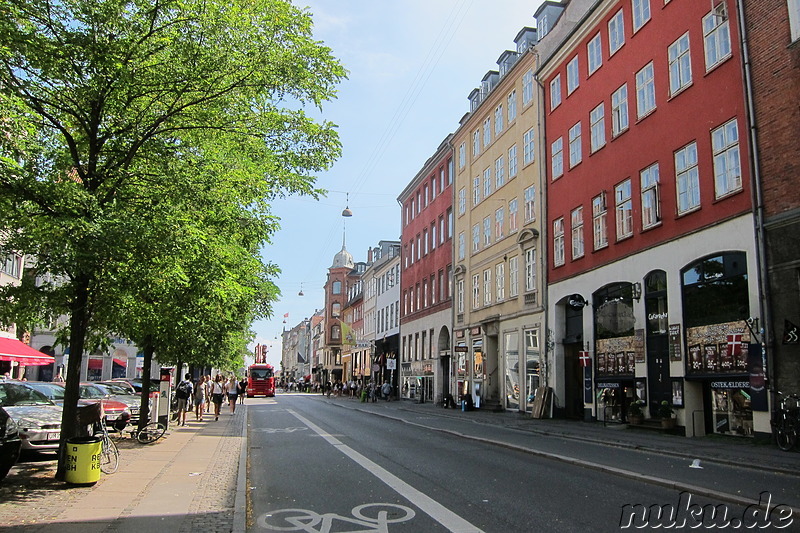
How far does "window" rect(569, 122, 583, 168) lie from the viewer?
27.5 m

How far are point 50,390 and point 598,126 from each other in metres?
20.7

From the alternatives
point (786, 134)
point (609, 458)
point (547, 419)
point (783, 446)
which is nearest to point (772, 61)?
point (786, 134)

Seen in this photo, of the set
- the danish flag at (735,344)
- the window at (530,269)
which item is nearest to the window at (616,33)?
the window at (530,269)

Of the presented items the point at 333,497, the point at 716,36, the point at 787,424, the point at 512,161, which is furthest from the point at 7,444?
the point at 512,161

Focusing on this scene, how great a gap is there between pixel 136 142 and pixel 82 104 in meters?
0.95

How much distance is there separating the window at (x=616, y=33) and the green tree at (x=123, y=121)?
55.0ft

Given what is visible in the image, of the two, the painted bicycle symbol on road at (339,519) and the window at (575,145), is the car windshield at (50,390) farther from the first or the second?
the window at (575,145)

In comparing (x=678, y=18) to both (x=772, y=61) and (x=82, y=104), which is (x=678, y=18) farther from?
(x=82, y=104)

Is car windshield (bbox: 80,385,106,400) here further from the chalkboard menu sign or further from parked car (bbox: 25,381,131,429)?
the chalkboard menu sign

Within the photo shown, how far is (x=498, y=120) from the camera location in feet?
122

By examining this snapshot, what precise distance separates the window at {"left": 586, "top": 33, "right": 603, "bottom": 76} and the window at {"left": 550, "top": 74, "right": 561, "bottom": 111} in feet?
8.93

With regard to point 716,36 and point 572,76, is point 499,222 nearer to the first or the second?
point 572,76

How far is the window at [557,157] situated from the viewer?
2898 centimetres

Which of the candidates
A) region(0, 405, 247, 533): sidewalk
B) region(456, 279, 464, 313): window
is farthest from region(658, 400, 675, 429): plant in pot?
region(456, 279, 464, 313): window
